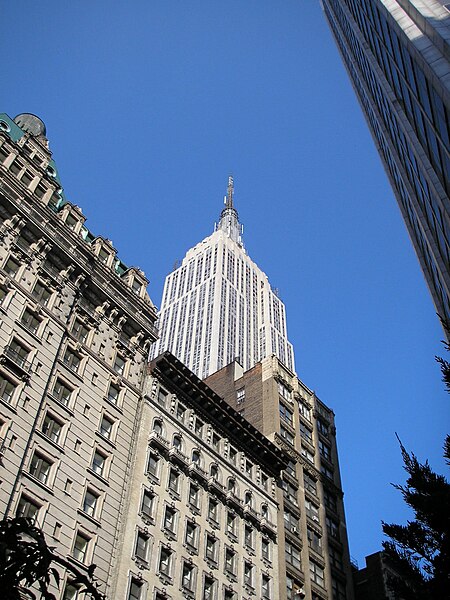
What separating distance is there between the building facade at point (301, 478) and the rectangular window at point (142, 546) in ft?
48.9

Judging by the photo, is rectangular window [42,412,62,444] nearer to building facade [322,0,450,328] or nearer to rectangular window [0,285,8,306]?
rectangular window [0,285,8,306]

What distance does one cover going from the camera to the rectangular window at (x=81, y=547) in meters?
38.2

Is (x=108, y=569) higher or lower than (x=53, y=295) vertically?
lower

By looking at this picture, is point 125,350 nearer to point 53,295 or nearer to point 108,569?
point 53,295

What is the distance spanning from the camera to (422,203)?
131 feet

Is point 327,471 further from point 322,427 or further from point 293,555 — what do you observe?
point 293,555

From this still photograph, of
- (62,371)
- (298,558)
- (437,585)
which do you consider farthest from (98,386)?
(437,585)

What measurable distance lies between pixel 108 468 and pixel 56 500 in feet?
18.7

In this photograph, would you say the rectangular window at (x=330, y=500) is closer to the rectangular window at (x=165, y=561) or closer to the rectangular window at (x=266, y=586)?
the rectangular window at (x=266, y=586)

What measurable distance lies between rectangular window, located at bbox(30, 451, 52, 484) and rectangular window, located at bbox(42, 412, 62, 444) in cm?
172

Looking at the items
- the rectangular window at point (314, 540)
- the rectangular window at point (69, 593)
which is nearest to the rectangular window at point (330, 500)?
the rectangular window at point (314, 540)

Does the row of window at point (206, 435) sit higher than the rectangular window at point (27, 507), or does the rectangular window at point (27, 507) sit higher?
the row of window at point (206, 435)

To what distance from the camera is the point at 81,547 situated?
127 feet

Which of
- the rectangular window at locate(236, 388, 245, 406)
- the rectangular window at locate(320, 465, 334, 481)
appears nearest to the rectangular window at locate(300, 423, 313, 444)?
the rectangular window at locate(320, 465, 334, 481)
